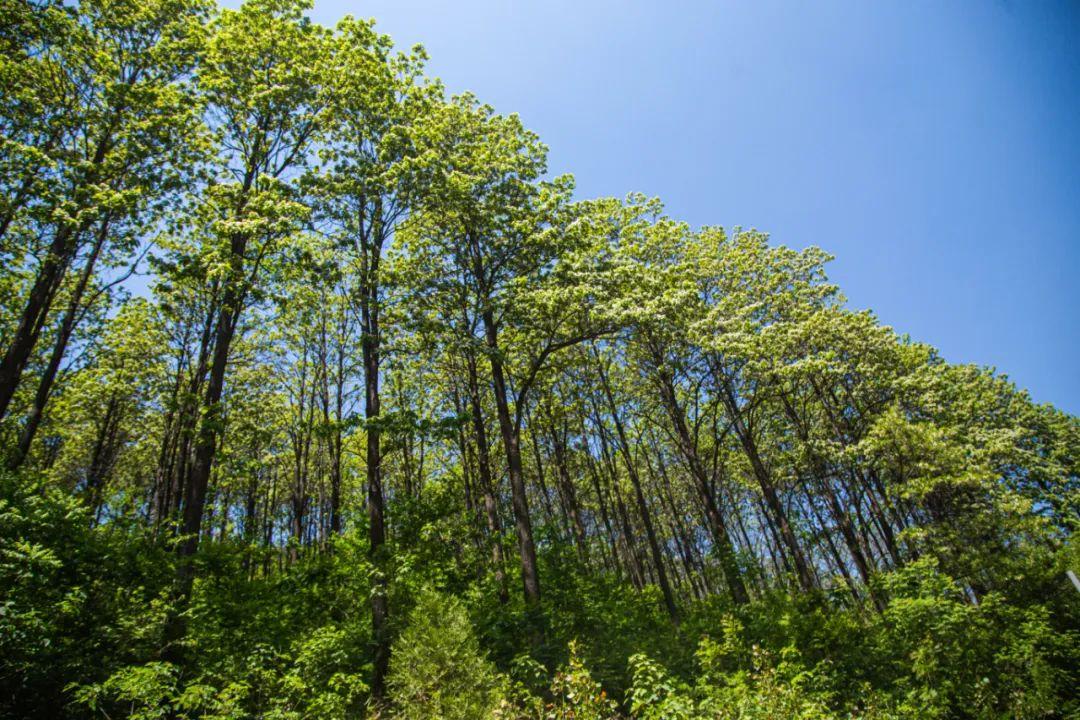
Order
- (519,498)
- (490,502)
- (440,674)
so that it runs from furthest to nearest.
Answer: (490,502)
(519,498)
(440,674)

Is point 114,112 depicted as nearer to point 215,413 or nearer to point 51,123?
point 51,123

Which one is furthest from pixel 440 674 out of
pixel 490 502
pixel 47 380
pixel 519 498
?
pixel 47 380

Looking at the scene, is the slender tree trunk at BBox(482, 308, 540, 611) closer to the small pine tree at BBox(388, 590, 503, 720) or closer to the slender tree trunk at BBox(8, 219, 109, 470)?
the small pine tree at BBox(388, 590, 503, 720)

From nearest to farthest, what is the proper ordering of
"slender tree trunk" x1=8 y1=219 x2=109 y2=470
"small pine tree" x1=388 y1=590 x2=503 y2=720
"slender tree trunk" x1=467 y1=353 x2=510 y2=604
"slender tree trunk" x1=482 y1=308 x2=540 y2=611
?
"small pine tree" x1=388 y1=590 x2=503 y2=720, "slender tree trunk" x1=8 y1=219 x2=109 y2=470, "slender tree trunk" x1=482 y1=308 x2=540 y2=611, "slender tree trunk" x1=467 y1=353 x2=510 y2=604

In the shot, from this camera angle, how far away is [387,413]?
13.5 metres

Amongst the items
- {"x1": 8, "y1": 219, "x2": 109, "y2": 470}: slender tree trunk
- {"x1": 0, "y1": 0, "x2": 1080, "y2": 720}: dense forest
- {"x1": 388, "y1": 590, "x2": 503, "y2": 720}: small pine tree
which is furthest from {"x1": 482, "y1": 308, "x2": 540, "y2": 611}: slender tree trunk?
{"x1": 8, "y1": 219, "x2": 109, "y2": 470}: slender tree trunk

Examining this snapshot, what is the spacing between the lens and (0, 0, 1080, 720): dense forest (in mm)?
7750

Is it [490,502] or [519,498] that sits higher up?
[490,502]

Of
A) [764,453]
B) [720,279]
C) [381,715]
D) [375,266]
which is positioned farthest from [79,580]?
[764,453]

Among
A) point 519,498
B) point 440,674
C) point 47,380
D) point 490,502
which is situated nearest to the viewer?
point 440,674

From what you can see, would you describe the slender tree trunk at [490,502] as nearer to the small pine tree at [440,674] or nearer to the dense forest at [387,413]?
the dense forest at [387,413]

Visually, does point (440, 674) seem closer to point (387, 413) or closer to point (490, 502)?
point (387, 413)

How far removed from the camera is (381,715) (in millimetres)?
9188

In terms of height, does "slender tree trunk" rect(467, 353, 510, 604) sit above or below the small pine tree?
above
